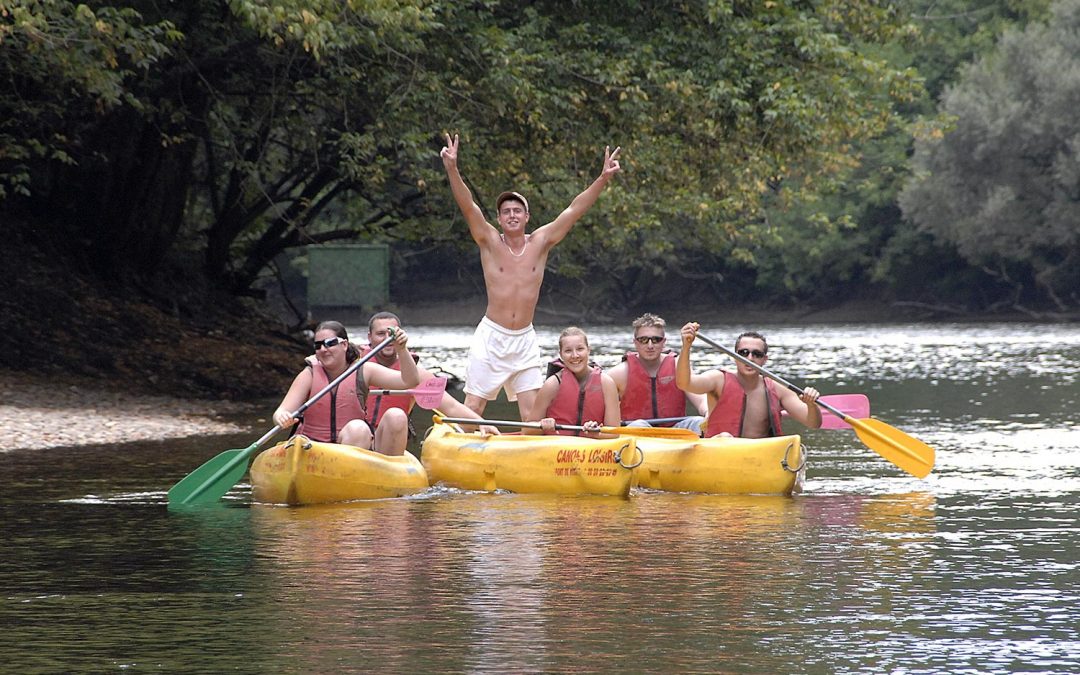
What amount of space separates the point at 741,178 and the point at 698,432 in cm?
1038

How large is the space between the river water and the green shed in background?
1973 cm

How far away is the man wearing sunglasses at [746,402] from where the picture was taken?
38.1 ft

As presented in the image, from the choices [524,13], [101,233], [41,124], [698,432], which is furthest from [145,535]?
[101,233]

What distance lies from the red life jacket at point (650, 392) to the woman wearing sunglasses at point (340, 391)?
181 cm

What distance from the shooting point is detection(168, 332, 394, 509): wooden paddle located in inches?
412

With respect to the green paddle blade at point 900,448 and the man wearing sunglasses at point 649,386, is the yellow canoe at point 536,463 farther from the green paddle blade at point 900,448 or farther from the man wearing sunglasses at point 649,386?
the green paddle blade at point 900,448

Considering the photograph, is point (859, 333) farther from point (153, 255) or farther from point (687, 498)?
point (687, 498)

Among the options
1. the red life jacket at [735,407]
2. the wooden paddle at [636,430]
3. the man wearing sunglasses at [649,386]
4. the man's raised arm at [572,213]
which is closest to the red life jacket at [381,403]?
the wooden paddle at [636,430]

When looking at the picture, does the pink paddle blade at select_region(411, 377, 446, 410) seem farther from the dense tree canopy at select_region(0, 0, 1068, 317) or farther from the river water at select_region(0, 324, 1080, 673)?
the dense tree canopy at select_region(0, 0, 1068, 317)

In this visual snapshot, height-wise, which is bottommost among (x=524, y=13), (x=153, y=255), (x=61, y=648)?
(x=61, y=648)

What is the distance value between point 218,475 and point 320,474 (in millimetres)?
583

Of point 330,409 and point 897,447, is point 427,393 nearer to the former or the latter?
point 330,409

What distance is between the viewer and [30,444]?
14516 mm

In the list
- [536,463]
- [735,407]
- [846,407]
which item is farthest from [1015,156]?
[536,463]
